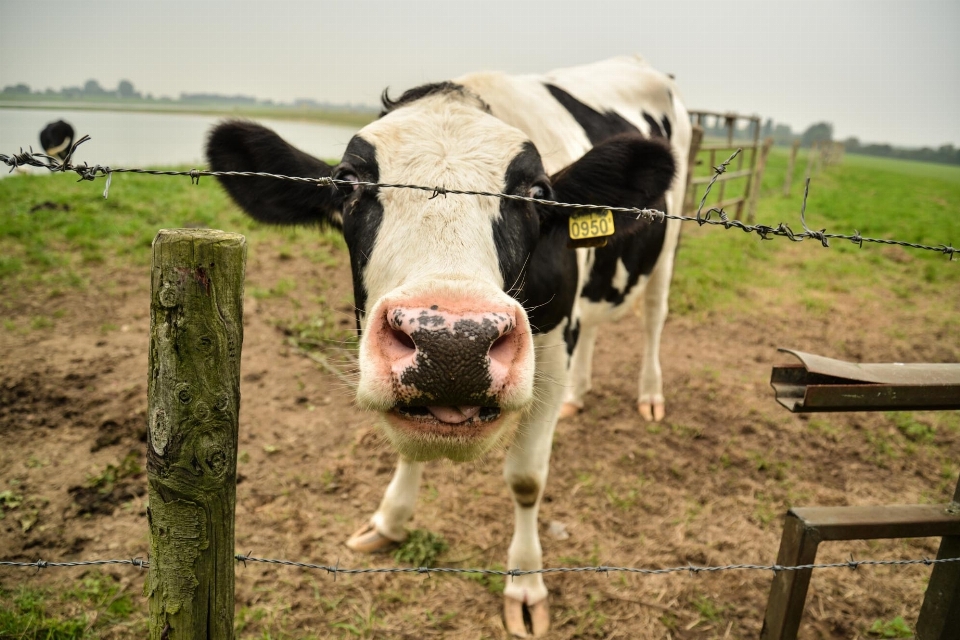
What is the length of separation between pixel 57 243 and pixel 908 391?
8252mm

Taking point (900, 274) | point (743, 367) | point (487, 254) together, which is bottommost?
point (743, 367)

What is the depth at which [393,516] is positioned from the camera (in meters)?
3.13

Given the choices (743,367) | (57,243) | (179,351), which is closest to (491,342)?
(179,351)

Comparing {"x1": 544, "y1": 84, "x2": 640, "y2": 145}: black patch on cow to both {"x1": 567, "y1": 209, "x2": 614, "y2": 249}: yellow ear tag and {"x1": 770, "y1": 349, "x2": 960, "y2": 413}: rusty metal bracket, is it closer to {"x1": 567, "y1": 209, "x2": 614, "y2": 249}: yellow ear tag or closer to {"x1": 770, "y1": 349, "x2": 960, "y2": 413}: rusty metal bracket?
{"x1": 567, "y1": 209, "x2": 614, "y2": 249}: yellow ear tag

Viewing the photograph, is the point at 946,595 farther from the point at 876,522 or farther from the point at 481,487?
the point at 481,487

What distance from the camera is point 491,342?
1.46m

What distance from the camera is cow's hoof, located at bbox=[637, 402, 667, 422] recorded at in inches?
178

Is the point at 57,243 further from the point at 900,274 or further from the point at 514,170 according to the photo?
the point at 900,274

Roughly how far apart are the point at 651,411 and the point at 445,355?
11.5 ft

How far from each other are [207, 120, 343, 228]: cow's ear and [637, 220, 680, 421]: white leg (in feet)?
9.02

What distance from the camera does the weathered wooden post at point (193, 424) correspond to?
1.26 m

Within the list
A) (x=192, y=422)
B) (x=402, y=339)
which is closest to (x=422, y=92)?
(x=402, y=339)

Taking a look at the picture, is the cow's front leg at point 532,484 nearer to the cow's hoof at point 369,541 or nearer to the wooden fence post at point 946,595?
the cow's hoof at point 369,541

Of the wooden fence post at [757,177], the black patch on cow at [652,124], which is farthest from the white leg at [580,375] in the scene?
the wooden fence post at [757,177]
